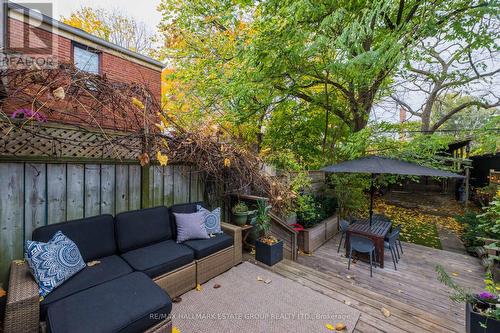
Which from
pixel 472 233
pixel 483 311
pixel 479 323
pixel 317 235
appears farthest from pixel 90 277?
pixel 472 233

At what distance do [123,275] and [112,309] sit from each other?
1.85 feet

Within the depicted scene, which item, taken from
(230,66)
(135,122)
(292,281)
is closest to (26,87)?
(135,122)

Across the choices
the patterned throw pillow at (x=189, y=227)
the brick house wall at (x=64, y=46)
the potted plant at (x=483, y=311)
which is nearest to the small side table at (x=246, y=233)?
the patterned throw pillow at (x=189, y=227)

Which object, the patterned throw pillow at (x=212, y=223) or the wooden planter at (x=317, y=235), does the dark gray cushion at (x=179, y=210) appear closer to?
the patterned throw pillow at (x=212, y=223)

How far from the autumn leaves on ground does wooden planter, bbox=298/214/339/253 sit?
1.92m

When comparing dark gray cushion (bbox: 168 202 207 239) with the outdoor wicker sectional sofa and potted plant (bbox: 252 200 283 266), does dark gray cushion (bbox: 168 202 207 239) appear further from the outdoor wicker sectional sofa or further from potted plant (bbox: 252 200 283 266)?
potted plant (bbox: 252 200 283 266)

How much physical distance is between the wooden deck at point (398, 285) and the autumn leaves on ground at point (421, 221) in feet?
2.84

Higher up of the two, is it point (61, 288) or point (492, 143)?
point (492, 143)

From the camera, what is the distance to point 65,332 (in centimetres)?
144

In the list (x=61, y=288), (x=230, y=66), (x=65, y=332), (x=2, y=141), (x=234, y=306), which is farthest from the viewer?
(x=230, y=66)

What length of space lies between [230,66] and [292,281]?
5.91m

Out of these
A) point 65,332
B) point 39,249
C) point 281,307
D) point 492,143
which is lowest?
point 281,307

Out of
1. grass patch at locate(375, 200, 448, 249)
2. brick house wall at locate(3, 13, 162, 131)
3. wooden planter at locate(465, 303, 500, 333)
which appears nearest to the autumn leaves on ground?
grass patch at locate(375, 200, 448, 249)

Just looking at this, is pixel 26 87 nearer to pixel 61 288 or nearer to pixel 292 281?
pixel 61 288
